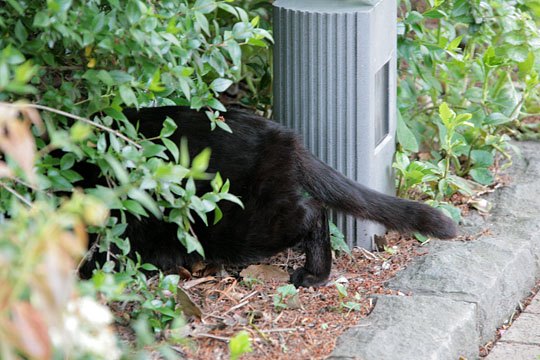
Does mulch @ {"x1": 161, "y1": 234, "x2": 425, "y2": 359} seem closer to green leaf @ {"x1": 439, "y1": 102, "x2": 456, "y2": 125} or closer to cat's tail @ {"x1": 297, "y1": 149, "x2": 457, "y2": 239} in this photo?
cat's tail @ {"x1": 297, "y1": 149, "x2": 457, "y2": 239}

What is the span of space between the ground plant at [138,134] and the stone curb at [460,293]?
169 mm

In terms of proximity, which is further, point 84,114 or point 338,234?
point 338,234

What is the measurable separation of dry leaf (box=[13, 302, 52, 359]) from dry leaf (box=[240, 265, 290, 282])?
1733mm

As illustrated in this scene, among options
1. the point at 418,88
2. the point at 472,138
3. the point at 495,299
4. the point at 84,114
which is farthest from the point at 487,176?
the point at 84,114

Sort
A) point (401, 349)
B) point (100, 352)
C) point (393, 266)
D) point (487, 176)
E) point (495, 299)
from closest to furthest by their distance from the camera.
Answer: point (100, 352) < point (401, 349) < point (495, 299) < point (393, 266) < point (487, 176)

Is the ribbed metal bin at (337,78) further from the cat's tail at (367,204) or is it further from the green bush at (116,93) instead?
the green bush at (116,93)

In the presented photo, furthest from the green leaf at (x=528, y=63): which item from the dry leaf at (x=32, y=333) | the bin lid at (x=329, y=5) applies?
the dry leaf at (x=32, y=333)

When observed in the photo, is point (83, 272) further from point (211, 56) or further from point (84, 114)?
point (211, 56)

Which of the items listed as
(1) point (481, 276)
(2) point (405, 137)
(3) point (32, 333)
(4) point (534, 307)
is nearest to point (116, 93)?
(3) point (32, 333)

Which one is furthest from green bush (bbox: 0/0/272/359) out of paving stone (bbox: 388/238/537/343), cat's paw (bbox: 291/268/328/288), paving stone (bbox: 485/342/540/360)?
paving stone (bbox: 485/342/540/360)

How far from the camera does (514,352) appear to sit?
2830mm

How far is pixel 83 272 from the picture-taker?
2.89 metres

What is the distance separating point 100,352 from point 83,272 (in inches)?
59.7

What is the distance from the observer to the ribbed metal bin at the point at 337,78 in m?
3.13
